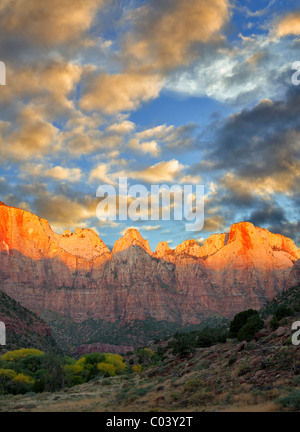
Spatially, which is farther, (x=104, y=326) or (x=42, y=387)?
(x=104, y=326)

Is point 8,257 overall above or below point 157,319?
above

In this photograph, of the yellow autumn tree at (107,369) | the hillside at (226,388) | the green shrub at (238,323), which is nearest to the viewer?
the hillside at (226,388)

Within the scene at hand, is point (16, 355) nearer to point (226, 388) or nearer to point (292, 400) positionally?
point (226, 388)

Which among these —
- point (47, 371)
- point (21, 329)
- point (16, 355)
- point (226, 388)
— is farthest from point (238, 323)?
point (21, 329)

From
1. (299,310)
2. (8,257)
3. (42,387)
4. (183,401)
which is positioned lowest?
(42,387)

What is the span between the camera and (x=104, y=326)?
167375mm

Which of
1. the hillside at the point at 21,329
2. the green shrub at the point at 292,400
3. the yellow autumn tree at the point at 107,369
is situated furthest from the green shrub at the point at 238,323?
the hillside at the point at 21,329

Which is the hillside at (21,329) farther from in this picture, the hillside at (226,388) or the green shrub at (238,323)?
the hillside at (226,388)

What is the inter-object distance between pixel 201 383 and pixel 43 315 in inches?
6263

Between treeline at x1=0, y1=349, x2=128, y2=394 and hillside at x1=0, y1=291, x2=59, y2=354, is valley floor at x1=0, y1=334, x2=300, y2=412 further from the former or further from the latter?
hillside at x1=0, y1=291, x2=59, y2=354

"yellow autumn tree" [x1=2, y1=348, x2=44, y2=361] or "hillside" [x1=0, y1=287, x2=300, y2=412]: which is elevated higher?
"hillside" [x1=0, y1=287, x2=300, y2=412]

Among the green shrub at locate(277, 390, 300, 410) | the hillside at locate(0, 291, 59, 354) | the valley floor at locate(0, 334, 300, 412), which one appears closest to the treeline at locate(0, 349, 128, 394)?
the hillside at locate(0, 291, 59, 354)
